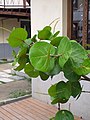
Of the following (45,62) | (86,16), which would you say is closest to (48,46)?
(45,62)

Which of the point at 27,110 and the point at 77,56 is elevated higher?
the point at 77,56

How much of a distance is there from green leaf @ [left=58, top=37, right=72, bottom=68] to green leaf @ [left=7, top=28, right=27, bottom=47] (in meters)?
0.15

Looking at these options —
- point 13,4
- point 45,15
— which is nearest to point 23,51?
point 45,15

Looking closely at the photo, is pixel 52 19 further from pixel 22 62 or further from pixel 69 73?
pixel 69 73

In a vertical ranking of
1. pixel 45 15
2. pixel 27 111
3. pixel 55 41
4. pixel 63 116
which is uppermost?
pixel 45 15

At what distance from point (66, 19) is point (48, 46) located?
13.3 feet

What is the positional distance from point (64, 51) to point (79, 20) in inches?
156

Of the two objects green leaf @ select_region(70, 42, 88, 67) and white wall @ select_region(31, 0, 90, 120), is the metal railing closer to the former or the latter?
white wall @ select_region(31, 0, 90, 120)

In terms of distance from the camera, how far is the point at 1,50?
40.3 ft

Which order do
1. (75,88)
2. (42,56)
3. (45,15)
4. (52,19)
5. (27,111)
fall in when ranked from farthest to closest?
1. (45,15)
2. (52,19)
3. (27,111)
4. (75,88)
5. (42,56)

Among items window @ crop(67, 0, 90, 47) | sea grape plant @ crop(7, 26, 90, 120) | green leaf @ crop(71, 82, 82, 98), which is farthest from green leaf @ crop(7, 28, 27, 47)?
window @ crop(67, 0, 90, 47)

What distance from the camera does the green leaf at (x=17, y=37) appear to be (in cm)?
71

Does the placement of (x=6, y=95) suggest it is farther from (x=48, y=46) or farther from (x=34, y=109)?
(x=48, y=46)

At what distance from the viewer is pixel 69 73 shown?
2.17ft
